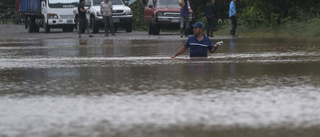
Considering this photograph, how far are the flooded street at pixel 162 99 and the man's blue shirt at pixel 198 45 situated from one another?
1.58 ft

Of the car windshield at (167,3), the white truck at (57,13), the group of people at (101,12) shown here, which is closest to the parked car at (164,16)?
the car windshield at (167,3)

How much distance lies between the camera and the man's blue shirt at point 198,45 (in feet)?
46.2

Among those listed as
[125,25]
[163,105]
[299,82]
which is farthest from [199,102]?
[125,25]

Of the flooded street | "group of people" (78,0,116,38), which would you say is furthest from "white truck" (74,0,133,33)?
the flooded street

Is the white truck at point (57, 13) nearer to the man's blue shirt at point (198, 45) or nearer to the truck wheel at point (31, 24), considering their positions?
the truck wheel at point (31, 24)

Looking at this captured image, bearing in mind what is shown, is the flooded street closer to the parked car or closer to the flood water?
the flood water

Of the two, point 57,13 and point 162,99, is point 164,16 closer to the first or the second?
point 57,13

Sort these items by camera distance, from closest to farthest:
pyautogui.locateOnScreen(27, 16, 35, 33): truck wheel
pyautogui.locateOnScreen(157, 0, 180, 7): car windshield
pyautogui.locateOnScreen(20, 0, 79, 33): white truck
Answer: pyautogui.locateOnScreen(157, 0, 180, 7): car windshield, pyautogui.locateOnScreen(20, 0, 79, 33): white truck, pyautogui.locateOnScreen(27, 16, 35, 33): truck wheel

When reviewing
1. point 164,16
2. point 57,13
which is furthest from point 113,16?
point 164,16

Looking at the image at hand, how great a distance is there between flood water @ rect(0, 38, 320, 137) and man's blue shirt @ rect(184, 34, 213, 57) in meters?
0.31

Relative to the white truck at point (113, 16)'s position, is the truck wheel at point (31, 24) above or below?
below

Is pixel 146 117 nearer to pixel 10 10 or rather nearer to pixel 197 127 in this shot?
pixel 197 127

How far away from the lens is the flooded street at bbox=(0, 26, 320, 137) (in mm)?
6207

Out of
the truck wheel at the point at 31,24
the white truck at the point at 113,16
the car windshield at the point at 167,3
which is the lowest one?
the truck wheel at the point at 31,24
